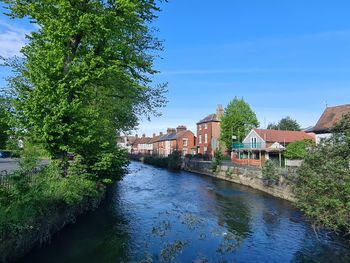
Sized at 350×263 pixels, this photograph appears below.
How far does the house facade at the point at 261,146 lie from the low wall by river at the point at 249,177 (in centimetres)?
815

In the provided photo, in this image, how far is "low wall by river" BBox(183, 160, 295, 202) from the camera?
2917cm

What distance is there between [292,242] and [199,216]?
6.57m

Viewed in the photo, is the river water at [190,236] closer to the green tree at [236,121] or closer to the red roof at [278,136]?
the red roof at [278,136]

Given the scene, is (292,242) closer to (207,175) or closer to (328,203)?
(328,203)

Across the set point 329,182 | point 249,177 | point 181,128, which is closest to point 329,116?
point 249,177

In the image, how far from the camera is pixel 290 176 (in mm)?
19609

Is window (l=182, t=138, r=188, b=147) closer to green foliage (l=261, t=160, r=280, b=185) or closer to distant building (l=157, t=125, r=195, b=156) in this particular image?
distant building (l=157, t=125, r=195, b=156)

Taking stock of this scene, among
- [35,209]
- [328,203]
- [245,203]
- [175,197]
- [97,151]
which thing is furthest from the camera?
[175,197]

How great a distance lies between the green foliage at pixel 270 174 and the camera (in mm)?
32112

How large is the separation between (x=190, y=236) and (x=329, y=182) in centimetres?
687

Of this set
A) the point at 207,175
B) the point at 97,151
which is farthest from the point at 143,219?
the point at 207,175

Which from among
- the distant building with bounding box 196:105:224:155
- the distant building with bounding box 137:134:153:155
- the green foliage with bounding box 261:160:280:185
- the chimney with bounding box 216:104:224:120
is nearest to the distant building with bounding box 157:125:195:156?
the distant building with bounding box 196:105:224:155

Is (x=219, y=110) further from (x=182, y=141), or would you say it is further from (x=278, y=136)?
(x=278, y=136)

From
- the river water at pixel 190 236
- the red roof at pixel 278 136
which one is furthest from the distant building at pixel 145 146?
the river water at pixel 190 236
